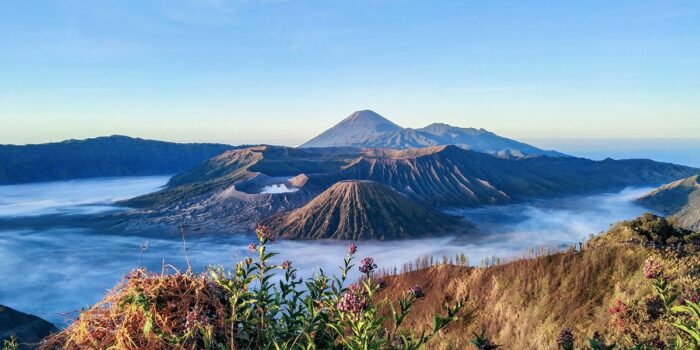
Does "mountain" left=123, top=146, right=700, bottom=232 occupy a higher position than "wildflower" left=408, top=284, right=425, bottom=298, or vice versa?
"wildflower" left=408, top=284, right=425, bottom=298

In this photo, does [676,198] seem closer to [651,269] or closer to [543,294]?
[543,294]

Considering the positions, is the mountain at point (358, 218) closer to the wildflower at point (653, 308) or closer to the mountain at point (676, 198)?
the mountain at point (676, 198)

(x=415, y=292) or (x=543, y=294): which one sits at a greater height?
(x=415, y=292)

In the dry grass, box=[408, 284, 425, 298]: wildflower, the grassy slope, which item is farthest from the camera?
the grassy slope

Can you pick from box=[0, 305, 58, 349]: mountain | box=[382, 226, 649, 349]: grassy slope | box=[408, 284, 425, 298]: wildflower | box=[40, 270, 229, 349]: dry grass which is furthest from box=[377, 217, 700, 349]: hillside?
box=[0, 305, 58, 349]: mountain

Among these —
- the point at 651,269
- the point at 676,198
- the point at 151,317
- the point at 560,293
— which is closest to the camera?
the point at 151,317

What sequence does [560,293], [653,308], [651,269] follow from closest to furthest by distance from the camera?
[651,269] < [653,308] < [560,293]

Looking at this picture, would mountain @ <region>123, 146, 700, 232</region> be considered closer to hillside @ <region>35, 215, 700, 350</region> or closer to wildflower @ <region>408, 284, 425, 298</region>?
hillside @ <region>35, 215, 700, 350</region>

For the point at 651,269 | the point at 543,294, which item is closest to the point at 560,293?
the point at 543,294
